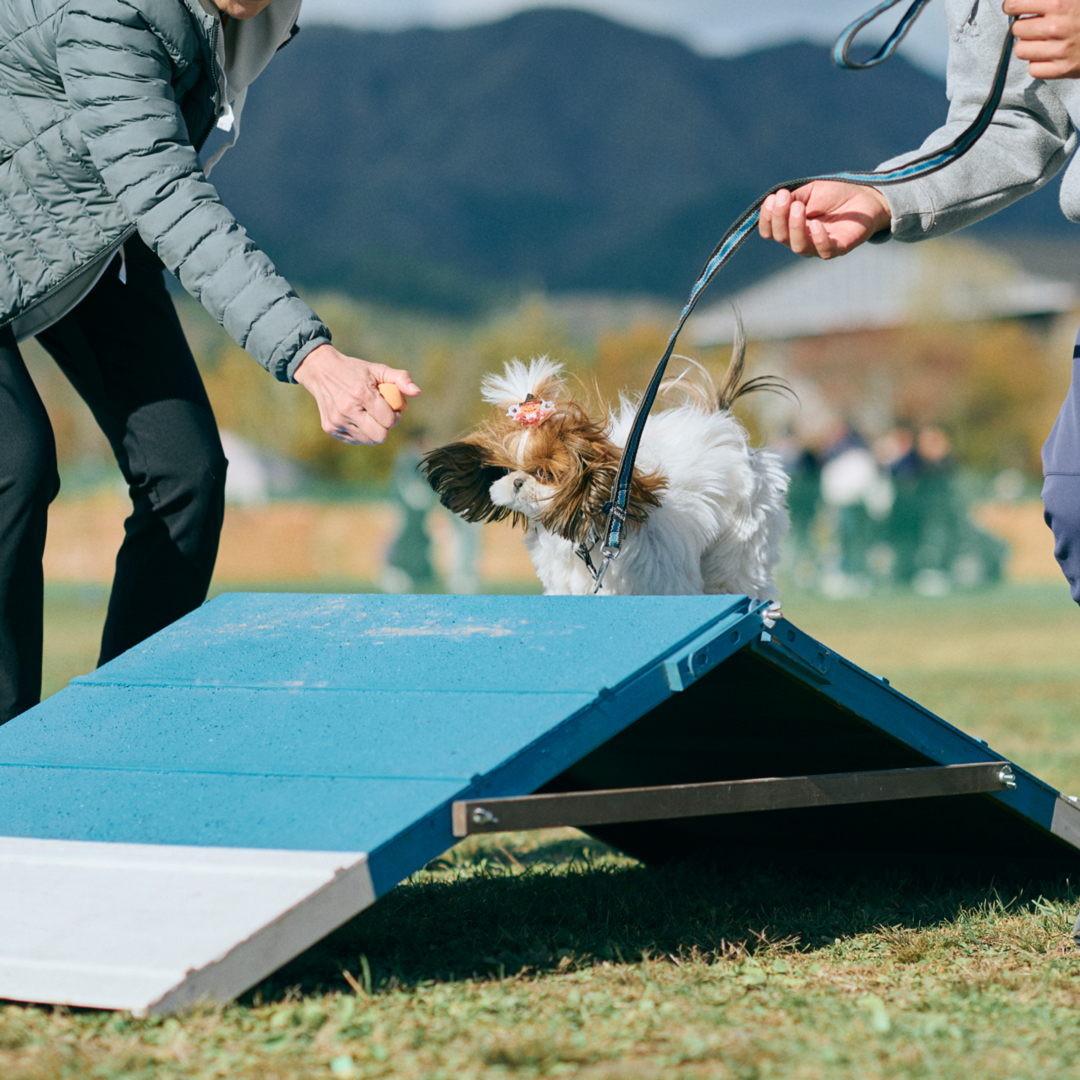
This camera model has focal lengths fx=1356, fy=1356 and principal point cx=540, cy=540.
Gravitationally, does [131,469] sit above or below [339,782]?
above

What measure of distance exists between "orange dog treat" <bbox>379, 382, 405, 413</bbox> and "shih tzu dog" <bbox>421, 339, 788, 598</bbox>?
1.40 meters

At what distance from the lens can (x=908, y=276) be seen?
66.2 meters

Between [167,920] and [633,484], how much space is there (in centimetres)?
217

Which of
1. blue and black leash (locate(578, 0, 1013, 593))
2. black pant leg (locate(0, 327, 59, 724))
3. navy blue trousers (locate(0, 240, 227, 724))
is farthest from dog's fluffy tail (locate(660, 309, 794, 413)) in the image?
black pant leg (locate(0, 327, 59, 724))

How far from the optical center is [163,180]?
2844mm

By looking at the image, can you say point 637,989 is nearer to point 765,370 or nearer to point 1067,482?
point 1067,482

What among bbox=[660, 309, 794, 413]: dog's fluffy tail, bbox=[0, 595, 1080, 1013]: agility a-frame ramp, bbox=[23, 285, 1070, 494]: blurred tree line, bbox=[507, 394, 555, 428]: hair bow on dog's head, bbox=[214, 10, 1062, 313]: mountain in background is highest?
bbox=[214, 10, 1062, 313]: mountain in background

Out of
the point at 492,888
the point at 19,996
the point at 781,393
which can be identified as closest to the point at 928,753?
the point at 492,888

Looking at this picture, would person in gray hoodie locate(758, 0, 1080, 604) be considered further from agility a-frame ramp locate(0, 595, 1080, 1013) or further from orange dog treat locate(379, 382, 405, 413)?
orange dog treat locate(379, 382, 405, 413)

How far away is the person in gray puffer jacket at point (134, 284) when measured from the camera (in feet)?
9.09

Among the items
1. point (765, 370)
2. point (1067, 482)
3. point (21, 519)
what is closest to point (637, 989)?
point (1067, 482)

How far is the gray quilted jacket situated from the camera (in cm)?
277

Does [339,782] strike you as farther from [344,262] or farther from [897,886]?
[344,262]

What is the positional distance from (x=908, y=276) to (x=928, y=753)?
66977 mm
